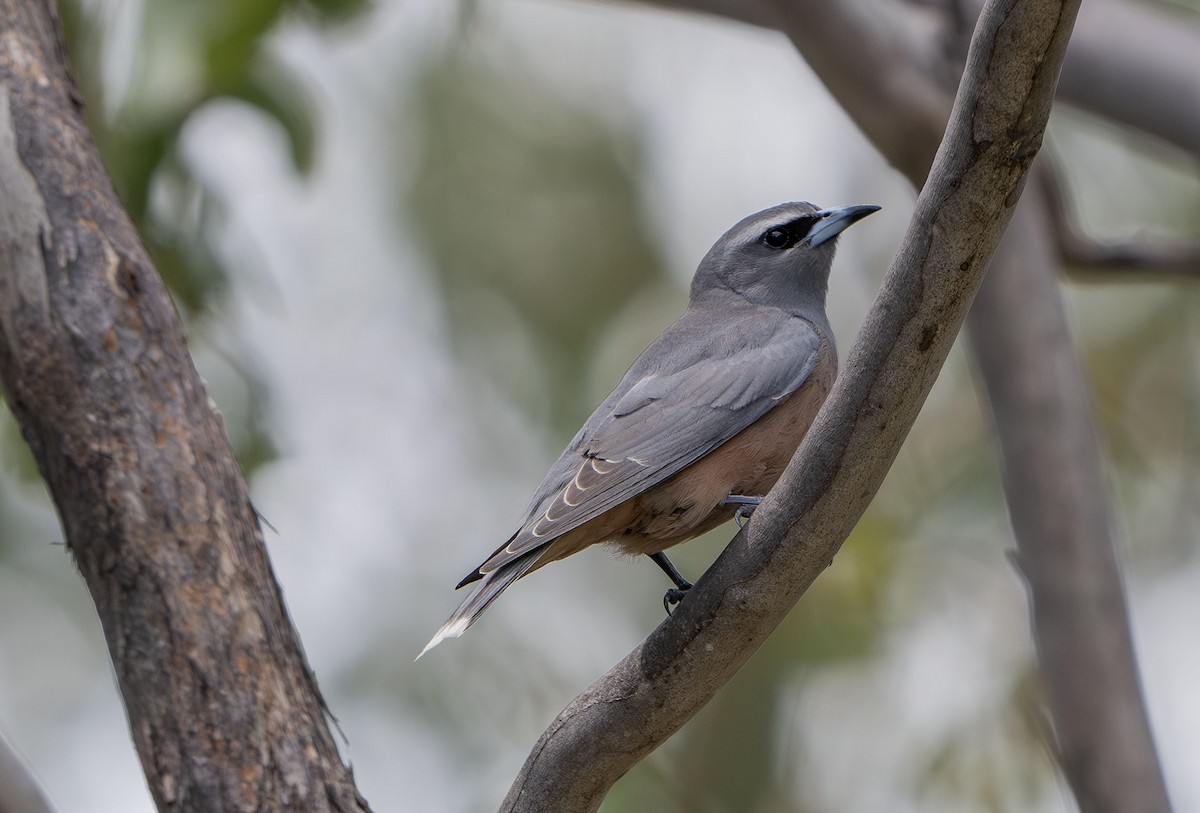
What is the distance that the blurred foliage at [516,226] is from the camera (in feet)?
37.3

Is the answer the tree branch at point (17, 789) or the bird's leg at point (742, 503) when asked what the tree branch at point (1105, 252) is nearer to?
the bird's leg at point (742, 503)

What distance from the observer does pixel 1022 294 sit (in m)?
6.72

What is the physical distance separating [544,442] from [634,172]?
3070 mm

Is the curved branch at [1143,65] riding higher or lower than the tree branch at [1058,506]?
higher

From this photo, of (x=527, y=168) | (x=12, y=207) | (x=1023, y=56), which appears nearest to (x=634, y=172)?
(x=527, y=168)

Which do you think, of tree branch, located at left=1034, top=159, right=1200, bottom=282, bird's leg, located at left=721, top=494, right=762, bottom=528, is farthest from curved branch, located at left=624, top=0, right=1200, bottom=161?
bird's leg, located at left=721, top=494, right=762, bottom=528

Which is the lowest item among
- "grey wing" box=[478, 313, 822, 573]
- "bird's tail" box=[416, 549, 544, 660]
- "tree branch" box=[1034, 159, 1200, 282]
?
"bird's tail" box=[416, 549, 544, 660]

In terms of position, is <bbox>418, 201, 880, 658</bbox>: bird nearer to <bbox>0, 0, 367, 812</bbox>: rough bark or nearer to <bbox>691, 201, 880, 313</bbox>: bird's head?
<bbox>691, 201, 880, 313</bbox>: bird's head

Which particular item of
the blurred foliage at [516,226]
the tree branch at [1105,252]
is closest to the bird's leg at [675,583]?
the tree branch at [1105,252]

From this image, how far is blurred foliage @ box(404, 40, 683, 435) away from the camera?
37.3ft

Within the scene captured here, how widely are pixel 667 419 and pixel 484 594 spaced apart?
1.10 m

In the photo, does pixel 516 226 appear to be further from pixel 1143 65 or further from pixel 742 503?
pixel 742 503

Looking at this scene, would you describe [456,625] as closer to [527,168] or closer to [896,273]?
[896,273]

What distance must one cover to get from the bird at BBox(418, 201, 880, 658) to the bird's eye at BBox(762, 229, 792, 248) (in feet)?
0.77
